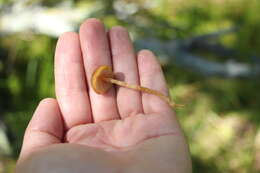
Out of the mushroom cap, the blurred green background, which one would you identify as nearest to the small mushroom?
the mushroom cap

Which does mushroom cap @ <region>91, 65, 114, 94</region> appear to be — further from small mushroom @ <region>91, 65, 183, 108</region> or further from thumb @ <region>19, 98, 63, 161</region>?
thumb @ <region>19, 98, 63, 161</region>

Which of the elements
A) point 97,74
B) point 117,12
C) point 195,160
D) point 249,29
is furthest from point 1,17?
point 249,29

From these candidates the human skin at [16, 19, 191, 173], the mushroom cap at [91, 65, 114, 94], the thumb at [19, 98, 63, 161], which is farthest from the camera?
the mushroom cap at [91, 65, 114, 94]

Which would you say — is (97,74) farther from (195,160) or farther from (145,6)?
(145,6)

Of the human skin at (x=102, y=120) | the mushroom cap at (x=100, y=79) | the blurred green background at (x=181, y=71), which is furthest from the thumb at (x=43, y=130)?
the blurred green background at (x=181, y=71)

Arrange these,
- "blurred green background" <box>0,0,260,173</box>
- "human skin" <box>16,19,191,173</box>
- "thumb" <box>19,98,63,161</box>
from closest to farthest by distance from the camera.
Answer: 1. "human skin" <box>16,19,191,173</box>
2. "thumb" <box>19,98,63,161</box>
3. "blurred green background" <box>0,0,260,173</box>

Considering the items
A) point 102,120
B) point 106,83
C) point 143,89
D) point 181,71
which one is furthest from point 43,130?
point 181,71
